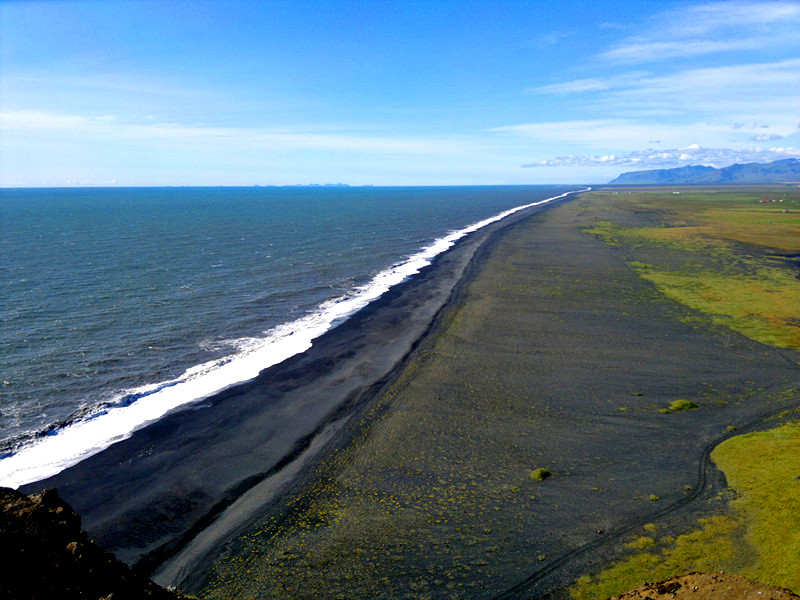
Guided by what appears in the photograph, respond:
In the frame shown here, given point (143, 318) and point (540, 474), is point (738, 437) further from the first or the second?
point (143, 318)

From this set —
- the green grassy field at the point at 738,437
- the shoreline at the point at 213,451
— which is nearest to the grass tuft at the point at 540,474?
the green grassy field at the point at 738,437

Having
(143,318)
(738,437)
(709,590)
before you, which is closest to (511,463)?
(709,590)

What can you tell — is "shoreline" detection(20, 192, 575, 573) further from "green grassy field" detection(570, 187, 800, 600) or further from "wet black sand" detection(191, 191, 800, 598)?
"green grassy field" detection(570, 187, 800, 600)

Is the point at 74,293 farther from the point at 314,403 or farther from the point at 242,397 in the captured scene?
the point at 314,403

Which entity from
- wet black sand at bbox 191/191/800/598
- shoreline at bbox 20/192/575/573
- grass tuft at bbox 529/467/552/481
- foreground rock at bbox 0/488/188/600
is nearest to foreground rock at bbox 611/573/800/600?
wet black sand at bbox 191/191/800/598

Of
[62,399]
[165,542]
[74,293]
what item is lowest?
[165,542]

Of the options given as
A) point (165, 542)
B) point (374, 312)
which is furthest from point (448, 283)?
point (165, 542)
